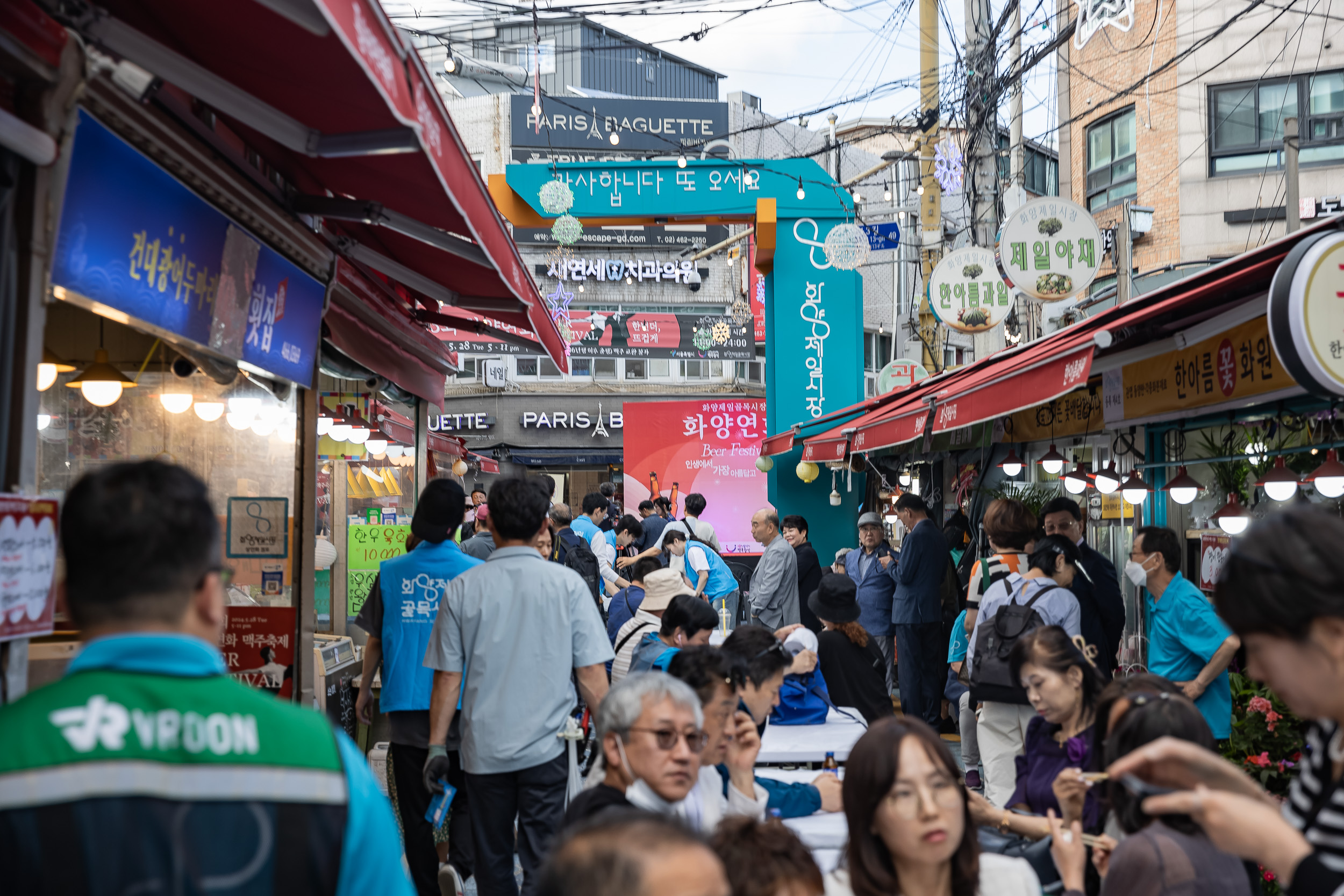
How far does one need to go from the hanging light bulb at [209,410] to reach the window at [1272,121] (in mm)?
15189

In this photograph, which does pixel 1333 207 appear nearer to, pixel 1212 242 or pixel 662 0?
pixel 1212 242

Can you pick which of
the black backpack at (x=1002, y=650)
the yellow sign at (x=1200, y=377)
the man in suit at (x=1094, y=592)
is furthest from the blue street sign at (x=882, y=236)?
the black backpack at (x=1002, y=650)

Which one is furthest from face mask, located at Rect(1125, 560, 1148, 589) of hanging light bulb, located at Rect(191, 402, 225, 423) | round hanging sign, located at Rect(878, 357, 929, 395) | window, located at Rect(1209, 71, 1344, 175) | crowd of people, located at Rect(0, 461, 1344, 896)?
window, located at Rect(1209, 71, 1344, 175)

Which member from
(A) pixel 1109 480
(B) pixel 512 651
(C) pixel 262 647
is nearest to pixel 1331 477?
(A) pixel 1109 480

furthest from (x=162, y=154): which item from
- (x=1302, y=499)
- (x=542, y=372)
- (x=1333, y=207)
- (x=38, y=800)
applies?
(x=542, y=372)

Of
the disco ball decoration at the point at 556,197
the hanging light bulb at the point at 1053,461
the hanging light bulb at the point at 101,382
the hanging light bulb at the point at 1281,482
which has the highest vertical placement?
the disco ball decoration at the point at 556,197

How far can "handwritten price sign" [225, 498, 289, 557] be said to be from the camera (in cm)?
514

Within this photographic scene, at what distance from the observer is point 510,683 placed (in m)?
4.21

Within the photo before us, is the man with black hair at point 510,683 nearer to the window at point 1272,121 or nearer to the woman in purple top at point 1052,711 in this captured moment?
the woman in purple top at point 1052,711

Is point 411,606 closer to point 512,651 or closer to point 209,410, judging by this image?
point 512,651

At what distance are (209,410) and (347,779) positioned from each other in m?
4.67

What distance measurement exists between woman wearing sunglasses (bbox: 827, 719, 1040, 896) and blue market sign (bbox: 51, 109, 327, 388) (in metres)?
2.38

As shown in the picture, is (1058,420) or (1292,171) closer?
(1058,420)

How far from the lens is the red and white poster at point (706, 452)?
1744cm
